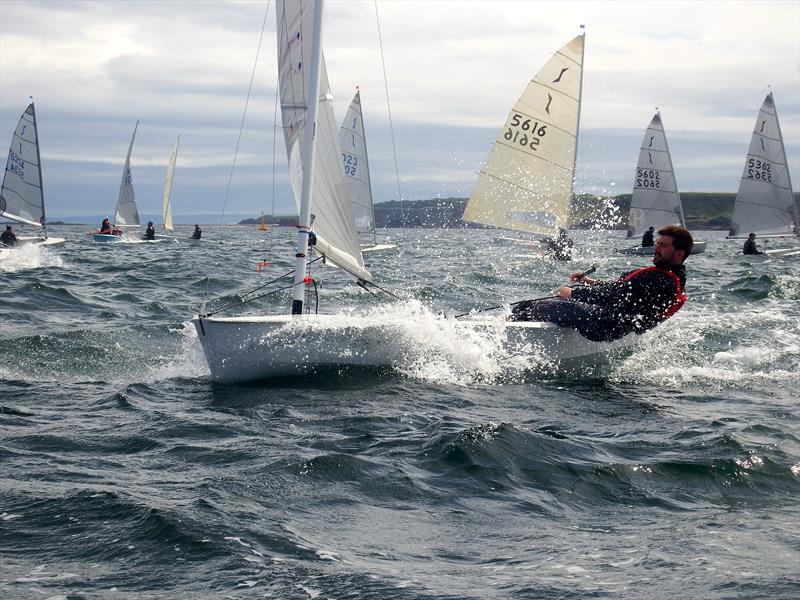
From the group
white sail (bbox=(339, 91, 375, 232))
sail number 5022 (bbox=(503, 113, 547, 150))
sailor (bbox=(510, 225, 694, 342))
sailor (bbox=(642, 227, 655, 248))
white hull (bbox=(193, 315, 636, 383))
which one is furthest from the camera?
sailor (bbox=(642, 227, 655, 248))

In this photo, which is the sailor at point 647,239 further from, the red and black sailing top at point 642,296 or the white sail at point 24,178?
the red and black sailing top at point 642,296

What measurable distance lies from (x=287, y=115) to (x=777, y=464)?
5667 mm

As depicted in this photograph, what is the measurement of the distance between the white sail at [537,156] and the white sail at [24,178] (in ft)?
59.8

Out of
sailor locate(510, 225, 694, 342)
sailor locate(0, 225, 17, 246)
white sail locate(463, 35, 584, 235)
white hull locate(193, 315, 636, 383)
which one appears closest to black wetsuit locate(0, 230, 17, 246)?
sailor locate(0, 225, 17, 246)

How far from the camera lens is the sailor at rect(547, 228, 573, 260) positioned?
19.6 m

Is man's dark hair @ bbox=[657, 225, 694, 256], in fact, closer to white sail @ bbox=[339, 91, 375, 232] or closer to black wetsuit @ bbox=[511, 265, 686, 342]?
black wetsuit @ bbox=[511, 265, 686, 342]

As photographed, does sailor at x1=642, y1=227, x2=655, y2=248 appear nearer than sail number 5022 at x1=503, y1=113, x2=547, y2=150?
No

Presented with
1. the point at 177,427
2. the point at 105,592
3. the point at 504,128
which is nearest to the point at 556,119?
the point at 504,128

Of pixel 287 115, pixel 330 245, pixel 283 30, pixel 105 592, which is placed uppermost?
pixel 283 30

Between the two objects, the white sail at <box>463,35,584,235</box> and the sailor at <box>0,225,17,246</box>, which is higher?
the white sail at <box>463,35,584,235</box>

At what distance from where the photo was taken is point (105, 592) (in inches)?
137

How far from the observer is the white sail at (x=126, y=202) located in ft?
154

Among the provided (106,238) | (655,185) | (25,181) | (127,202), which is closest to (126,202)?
(127,202)

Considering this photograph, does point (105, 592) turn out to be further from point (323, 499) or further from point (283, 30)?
point (283, 30)
